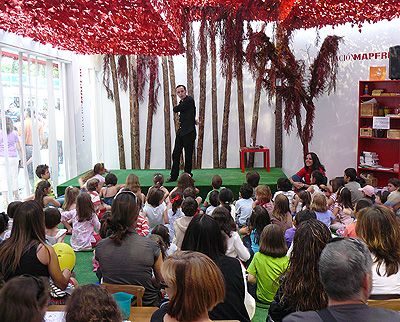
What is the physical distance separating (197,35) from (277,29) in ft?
6.62

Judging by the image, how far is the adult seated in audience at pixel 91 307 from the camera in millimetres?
2109

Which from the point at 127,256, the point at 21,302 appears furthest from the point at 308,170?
the point at 21,302

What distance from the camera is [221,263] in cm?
321

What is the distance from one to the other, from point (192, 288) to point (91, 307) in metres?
0.45

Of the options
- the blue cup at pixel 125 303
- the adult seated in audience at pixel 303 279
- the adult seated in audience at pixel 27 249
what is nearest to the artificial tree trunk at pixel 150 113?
the adult seated in audience at pixel 27 249

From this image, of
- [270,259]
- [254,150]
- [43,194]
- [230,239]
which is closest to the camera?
[270,259]

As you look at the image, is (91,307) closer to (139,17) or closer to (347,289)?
(347,289)

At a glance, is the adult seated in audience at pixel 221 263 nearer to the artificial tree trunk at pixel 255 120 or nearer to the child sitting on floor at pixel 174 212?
the child sitting on floor at pixel 174 212

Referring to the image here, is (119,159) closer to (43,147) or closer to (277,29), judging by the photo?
(43,147)

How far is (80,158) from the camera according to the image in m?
12.4

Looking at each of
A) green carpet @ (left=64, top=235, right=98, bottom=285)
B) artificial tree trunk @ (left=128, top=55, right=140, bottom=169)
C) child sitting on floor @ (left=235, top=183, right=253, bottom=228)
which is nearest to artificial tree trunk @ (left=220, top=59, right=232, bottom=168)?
artificial tree trunk @ (left=128, top=55, right=140, bottom=169)

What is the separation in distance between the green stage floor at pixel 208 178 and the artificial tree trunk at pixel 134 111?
0.39 m

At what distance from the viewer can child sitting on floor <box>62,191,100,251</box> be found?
6.30 meters

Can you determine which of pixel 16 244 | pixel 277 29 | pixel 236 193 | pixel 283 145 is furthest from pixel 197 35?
pixel 16 244
